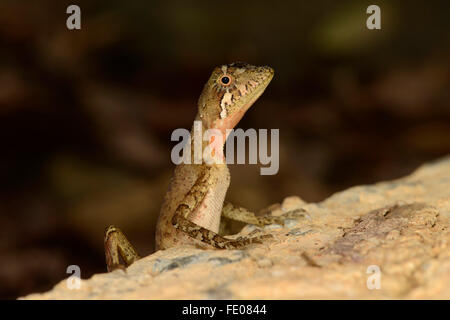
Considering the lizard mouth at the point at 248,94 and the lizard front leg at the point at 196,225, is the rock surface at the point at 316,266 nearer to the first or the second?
the lizard front leg at the point at 196,225

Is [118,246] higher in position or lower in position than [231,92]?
lower


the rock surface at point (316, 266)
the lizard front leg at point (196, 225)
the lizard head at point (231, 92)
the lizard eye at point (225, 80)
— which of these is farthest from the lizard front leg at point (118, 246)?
the lizard eye at point (225, 80)

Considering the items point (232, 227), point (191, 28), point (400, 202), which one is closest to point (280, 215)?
point (232, 227)

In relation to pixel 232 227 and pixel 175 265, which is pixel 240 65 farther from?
pixel 175 265

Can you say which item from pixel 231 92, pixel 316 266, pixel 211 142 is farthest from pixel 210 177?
pixel 316 266

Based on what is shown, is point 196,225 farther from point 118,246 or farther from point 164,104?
point 164,104

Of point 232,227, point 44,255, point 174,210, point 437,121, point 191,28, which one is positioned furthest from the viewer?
point 191,28
